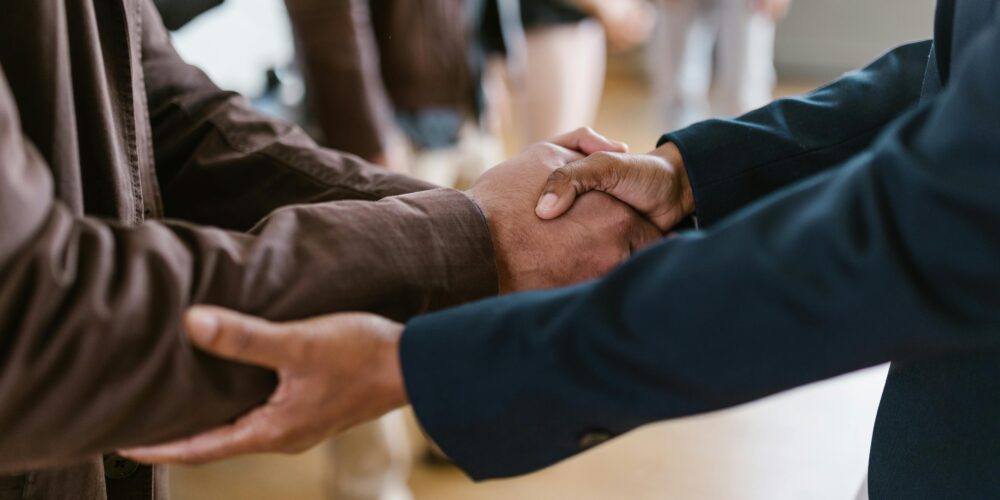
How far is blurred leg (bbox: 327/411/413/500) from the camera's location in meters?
1.70

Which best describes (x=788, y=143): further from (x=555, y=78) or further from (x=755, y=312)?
(x=555, y=78)

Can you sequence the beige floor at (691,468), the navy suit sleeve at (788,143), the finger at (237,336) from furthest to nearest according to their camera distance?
1. the beige floor at (691,468)
2. the navy suit sleeve at (788,143)
3. the finger at (237,336)

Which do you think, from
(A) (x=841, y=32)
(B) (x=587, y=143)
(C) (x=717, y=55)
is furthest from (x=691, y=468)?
(A) (x=841, y=32)

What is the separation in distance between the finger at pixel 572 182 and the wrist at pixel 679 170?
0.19ft

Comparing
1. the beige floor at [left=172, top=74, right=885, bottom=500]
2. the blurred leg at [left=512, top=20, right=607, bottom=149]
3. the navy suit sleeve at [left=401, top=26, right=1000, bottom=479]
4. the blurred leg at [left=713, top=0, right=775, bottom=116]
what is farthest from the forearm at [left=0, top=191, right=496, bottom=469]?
the blurred leg at [left=713, top=0, right=775, bottom=116]

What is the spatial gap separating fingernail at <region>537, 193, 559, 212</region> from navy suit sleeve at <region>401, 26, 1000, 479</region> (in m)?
0.29

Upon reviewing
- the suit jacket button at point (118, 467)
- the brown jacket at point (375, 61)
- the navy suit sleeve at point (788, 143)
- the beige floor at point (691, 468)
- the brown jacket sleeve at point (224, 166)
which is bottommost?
the beige floor at point (691, 468)

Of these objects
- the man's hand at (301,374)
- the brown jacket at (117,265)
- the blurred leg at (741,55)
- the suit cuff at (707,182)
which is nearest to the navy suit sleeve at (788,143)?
the suit cuff at (707,182)

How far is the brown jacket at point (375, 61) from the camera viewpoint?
5.76 feet

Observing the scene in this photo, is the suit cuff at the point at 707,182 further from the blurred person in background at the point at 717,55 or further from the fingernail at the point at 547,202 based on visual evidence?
the blurred person in background at the point at 717,55

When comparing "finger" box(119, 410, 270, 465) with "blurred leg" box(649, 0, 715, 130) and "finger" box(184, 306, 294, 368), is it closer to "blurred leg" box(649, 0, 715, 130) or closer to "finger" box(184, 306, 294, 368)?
"finger" box(184, 306, 294, 368)

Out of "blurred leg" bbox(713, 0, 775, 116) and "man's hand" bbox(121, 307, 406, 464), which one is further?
"blurred leg" bbox(713, 0, 775, 116)

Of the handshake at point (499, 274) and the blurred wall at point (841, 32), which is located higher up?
the handshake at point (499, 274)

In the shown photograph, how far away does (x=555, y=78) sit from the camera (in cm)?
232
